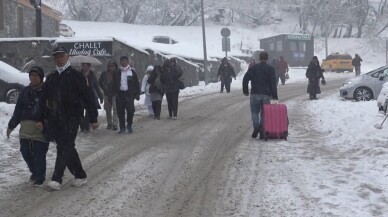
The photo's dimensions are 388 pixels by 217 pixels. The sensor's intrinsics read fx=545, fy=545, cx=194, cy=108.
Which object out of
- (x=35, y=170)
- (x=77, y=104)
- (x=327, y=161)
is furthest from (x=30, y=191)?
(x=327, y=161)

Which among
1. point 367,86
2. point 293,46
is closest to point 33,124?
point 367,86

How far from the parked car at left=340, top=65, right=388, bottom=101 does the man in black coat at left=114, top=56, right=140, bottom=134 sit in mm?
9826

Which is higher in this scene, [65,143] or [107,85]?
[107,85]

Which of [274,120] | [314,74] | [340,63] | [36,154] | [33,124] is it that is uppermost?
[340,63]

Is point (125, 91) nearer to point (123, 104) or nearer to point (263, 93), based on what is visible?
point (123, 104)

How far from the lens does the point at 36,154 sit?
7.17 m

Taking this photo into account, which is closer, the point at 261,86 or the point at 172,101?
the point at 261,86

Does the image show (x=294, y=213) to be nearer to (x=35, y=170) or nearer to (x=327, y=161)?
(x=327, y=161)

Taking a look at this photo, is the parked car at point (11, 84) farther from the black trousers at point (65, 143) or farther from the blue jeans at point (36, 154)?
the black trousers at point (65, 143)

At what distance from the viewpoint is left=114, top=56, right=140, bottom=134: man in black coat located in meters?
11.7

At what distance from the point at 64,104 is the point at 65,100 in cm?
5

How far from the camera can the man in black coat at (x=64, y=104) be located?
681 centimetres

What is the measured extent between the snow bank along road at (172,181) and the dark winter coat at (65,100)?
A: 33.5 inches

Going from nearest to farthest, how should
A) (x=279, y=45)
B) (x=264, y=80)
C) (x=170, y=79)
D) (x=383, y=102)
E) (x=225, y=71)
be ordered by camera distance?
(x=264, y=80) → (x=383, y=102) → (x=170, y=79) → (x=225, y=71) → (x=279, y=45)
